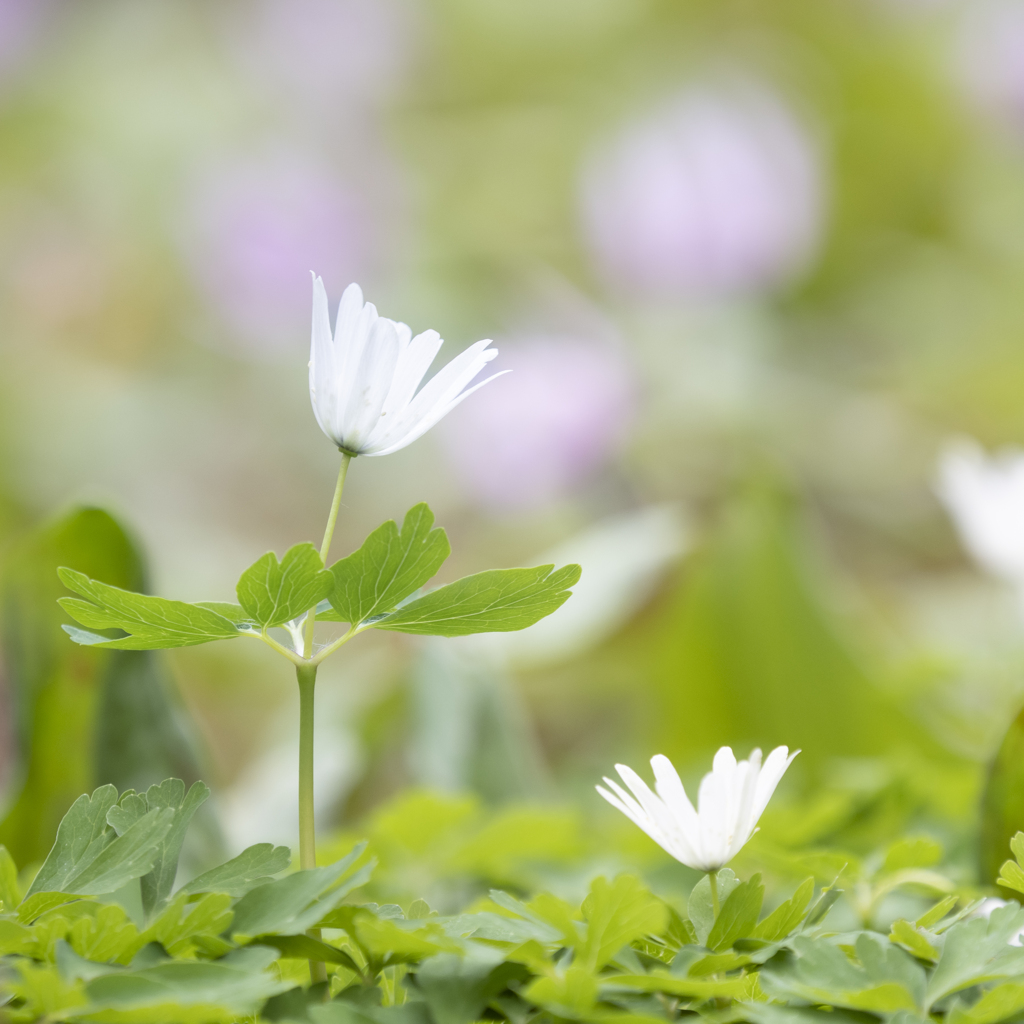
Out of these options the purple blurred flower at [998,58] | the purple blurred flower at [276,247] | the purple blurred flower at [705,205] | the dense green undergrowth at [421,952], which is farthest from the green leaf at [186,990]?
the purple blurred flower at [998,58]

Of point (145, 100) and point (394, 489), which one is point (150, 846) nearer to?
point (394, 489)

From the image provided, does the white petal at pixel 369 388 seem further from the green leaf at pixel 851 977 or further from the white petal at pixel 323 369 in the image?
the green leaf at pixel 851 977

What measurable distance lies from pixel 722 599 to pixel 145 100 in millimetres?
2296

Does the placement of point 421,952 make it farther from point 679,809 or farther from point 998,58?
point 998,58

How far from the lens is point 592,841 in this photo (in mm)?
475

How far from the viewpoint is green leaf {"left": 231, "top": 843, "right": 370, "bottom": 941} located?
215mm

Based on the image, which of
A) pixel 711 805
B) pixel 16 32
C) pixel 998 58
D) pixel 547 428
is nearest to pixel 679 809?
pixel 711 805

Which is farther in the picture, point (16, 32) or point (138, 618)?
point (16, 32)

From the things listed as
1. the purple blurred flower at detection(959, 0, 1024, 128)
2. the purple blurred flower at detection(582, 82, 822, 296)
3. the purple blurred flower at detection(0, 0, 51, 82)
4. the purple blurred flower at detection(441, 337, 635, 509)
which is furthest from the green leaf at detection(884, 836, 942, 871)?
the purple blurred flower at detection(0, 0, 51, 82)

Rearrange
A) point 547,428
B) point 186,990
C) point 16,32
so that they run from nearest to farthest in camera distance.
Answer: point 186,990 < point 547,428 < point 16,32

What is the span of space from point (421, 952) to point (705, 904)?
0.07 metres

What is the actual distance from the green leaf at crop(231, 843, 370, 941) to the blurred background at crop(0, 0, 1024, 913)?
7.3 inches

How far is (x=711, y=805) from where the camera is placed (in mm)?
227

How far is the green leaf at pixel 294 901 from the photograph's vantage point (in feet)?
0.71
